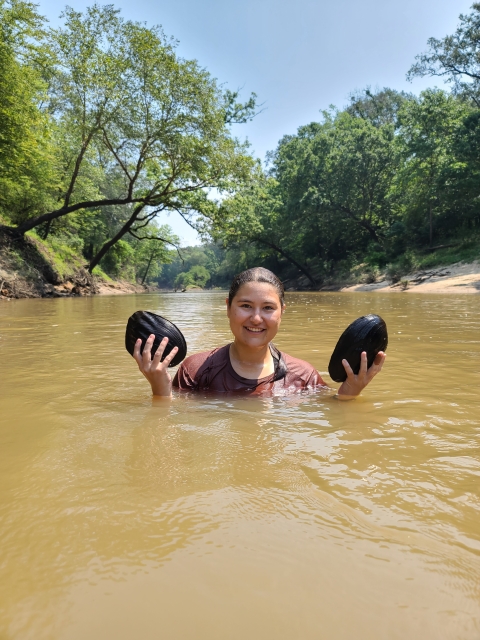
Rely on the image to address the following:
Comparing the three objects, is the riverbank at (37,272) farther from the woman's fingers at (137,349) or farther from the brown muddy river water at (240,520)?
the brown muddy river water at (240,520)

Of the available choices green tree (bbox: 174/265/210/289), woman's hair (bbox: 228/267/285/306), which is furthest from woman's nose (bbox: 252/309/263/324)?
green tree (bbox: 174/265/210/289)

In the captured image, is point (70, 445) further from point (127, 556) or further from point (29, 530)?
point (127, 556)

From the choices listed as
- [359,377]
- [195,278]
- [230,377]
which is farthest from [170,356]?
[195,278]

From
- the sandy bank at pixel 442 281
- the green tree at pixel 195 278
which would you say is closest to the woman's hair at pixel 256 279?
the sandy bank at pixel 442 281

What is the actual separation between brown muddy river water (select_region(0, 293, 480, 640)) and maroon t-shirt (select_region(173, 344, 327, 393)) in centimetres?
33

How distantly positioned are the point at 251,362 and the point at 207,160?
1903 cm

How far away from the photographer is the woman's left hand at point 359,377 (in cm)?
331

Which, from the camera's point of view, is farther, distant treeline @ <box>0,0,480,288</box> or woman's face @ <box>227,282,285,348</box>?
distant treeline @ <box>0,0,480,288</box>

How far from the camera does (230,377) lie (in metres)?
3.60

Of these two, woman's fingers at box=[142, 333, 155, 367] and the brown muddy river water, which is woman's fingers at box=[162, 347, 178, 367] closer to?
woman's fingers at box=[142, 333, 155, 367]

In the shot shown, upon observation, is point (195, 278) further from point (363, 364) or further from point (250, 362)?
point (363, 364)

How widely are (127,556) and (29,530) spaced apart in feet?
1.23

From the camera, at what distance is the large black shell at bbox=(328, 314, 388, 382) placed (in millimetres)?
3307

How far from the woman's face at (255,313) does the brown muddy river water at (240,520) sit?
504 millimetres
